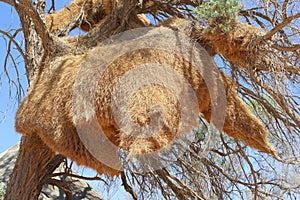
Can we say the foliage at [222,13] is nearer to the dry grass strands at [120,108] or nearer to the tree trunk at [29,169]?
the dry grass strands at [120,108]

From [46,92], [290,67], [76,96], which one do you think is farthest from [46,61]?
[290,67]

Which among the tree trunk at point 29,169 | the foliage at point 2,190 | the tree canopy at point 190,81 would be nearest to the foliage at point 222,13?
the tree canopy at point 190,81

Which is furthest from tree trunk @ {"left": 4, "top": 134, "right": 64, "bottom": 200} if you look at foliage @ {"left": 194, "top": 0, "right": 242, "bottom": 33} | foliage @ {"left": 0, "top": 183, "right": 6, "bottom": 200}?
foliage @ {"left": 194, "top": 0, "right": 242, "bottom": 33}

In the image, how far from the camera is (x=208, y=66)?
3.93 m

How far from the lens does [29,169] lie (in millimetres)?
4914

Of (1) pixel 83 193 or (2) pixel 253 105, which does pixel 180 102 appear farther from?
(1) pixel 83 193

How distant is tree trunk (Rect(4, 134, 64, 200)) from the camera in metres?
4.84

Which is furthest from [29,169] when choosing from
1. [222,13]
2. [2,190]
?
[222,13]

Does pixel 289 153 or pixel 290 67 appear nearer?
pixel 290 67

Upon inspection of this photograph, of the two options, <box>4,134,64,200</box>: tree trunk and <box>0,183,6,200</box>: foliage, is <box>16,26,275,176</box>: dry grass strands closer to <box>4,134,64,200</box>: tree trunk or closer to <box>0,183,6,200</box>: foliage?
<box>4,134,64,200</box>: tree trunk

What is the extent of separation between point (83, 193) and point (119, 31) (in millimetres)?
3702

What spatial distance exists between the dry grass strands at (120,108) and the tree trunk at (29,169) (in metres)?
0.81

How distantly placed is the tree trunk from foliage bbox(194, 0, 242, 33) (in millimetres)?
2359

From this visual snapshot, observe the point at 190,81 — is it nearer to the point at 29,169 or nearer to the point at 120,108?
the point at 120,108
